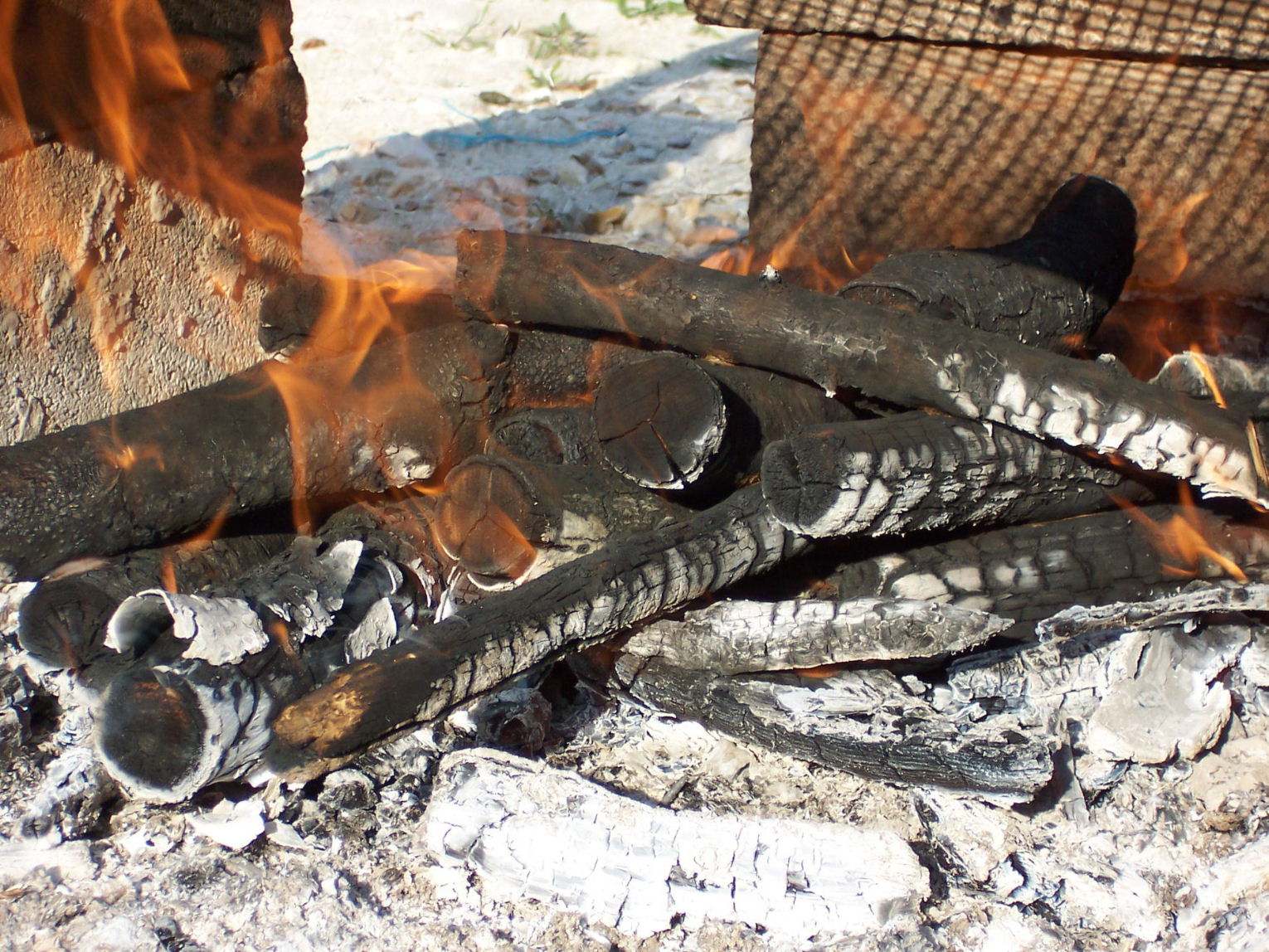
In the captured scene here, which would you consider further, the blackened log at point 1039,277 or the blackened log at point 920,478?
the blackened log at point 1039,277

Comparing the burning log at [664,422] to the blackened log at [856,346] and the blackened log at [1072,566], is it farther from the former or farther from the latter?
the blackened log at [1072,566]

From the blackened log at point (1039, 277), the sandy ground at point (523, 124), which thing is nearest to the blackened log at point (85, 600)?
the blackened log at point (1039, 277)

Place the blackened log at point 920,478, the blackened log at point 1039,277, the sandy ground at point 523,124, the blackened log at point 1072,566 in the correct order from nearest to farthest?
the blackened log at point 920,478, the blackened log at point 1072,566, the blackened log at point 1039,277, the sandy ground at point 523,124

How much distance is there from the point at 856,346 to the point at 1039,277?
74 centimetres

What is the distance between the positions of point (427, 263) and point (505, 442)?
1446mm

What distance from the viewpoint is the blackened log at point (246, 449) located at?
6.64ft

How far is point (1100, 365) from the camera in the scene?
2.00m

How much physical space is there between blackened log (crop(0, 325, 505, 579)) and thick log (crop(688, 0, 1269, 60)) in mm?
1568

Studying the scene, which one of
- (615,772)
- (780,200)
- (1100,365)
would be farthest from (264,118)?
(1100,365)

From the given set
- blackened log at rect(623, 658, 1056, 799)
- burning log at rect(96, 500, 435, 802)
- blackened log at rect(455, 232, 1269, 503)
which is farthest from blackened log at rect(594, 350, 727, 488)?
burning log at rect(96, 500, 435, 802)

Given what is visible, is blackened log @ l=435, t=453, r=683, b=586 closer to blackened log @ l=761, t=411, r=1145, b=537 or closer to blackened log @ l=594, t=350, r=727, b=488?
blackened log @ l=594, t=350, r=727, b=488

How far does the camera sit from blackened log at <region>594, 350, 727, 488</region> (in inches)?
75.0

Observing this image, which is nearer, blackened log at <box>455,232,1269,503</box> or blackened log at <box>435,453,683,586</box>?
blackened log at <box>455,232,1269,503</box>

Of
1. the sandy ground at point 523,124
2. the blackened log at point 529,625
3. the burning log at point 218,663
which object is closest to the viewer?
the blackened log at point 529,625
